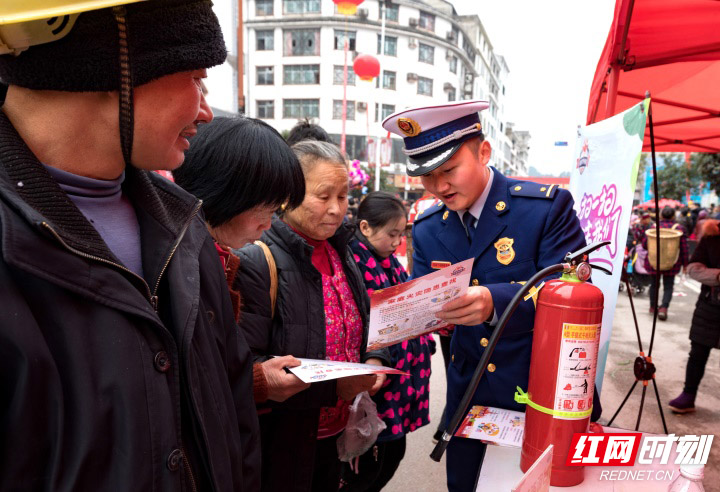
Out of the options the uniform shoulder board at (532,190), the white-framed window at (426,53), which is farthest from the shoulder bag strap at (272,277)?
the white-framed window at (426,53)

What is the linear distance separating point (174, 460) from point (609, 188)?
217 cm

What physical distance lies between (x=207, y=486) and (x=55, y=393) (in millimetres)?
410

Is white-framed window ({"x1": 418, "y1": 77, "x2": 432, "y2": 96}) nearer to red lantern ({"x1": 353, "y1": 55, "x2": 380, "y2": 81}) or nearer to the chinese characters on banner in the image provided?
red lantern ({"x1": 353, "y1": 55, "x2": 380, "y2": 81})

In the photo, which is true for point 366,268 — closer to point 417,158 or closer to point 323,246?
point 323,246

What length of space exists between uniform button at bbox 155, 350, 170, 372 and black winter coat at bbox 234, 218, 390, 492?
2.27 ft

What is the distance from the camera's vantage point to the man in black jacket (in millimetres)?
649

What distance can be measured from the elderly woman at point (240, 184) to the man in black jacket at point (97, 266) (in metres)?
0.43

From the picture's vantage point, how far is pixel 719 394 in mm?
4238

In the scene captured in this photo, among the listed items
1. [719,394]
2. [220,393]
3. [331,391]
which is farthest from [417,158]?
[719,394]

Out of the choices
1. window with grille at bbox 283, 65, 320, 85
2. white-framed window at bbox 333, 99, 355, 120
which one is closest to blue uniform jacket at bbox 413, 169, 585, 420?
white-framed window at bbox 333, 99, 355, 120

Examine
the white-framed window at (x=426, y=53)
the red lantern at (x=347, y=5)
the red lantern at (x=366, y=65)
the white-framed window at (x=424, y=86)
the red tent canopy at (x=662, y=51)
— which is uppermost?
the white-framed window at (x=426, y=53)

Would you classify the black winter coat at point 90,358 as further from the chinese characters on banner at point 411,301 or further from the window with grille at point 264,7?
the window with grille at point 264,7

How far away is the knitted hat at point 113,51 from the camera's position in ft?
2.31

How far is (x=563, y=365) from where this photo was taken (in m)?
1.09
